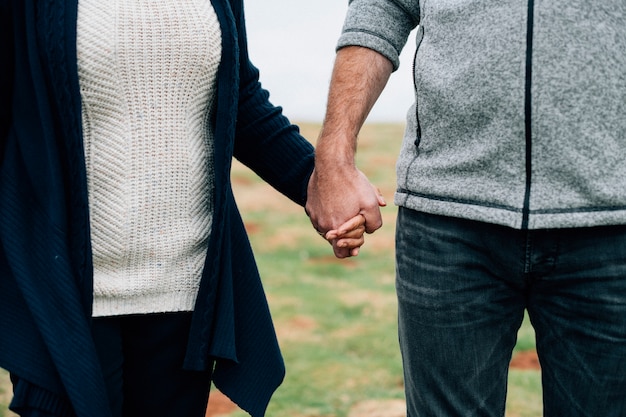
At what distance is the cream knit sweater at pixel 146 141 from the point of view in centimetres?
193

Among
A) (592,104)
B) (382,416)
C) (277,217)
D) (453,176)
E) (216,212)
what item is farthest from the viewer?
(277,217)

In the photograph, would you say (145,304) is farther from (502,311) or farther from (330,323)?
(330,323)

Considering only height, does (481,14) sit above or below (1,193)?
above

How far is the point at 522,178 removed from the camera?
1861 mm

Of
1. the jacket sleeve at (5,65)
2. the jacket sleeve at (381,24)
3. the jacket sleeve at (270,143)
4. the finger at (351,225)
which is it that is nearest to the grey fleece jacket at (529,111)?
the jacket sleeve at (381,24)

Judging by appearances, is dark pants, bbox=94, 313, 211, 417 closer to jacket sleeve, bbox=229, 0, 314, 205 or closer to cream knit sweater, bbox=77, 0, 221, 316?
cream knit sweater, bbox=77, 0, 221, 316

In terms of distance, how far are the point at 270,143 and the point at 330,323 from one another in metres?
4.29

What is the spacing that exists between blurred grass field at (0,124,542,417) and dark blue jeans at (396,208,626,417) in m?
2.37

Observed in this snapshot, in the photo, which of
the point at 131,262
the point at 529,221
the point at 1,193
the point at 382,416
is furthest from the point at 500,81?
the point at 382,416

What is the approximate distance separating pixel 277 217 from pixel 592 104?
369 inches

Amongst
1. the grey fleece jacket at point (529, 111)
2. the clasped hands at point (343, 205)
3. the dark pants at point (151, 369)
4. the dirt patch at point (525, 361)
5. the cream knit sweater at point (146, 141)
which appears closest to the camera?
the grey fleece jacket at point (529, 111)

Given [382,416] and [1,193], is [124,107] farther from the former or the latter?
[382,416]

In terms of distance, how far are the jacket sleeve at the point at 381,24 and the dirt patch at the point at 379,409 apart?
8.33 ft

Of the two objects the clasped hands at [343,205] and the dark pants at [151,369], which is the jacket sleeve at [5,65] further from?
the clasped hands at [343,205]
